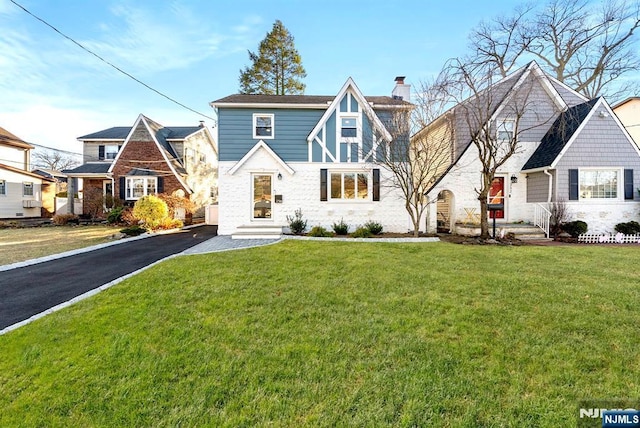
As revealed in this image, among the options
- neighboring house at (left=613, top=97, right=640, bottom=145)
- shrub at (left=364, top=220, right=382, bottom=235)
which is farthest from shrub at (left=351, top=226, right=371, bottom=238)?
neighboring house at (left=613, top=97, right=640, bottom=145)

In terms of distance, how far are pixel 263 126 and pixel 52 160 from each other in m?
53.2

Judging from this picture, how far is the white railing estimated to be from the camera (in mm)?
12617

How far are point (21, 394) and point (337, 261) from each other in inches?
233

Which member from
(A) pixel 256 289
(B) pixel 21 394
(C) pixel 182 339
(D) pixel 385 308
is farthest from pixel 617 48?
(B) pixel 21 394

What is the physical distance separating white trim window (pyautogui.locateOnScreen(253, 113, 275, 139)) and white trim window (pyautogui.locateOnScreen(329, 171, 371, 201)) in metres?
3.85

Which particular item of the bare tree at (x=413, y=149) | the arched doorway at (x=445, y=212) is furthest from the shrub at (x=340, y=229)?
the arched doorway at (x=445, y=212)

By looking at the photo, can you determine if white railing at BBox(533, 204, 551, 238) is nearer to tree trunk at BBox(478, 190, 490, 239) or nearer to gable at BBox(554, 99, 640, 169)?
gable at BBox(554, 99, 640, 169)

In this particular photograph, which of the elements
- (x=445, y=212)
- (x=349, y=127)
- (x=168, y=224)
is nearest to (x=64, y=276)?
(x=168, y=224)

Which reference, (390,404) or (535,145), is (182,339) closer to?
(390,404)

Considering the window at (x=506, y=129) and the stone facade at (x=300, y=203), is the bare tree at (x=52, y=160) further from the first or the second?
the window at (x=506, y=129)

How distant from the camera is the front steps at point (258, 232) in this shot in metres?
12.4

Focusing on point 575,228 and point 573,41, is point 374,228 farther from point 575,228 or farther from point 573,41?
point 573,41

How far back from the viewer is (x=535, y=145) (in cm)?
1452

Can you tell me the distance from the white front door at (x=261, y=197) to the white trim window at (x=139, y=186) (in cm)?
1037
